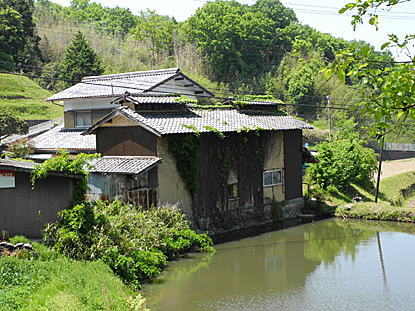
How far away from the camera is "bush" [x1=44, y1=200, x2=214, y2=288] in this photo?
10.8m

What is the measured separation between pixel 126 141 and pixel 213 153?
378 centimetres

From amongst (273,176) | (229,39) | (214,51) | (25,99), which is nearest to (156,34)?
(214,51)

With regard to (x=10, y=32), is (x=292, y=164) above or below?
below

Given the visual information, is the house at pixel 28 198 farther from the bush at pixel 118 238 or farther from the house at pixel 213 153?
the house at pixel 213 153

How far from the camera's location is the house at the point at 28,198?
10602 millimetres

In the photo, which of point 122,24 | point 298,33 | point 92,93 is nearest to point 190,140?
point 92,93

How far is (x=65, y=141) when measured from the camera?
2336 cm

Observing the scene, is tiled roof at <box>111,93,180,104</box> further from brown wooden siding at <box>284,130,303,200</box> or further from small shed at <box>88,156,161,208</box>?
brown wooden siding at <box>284,130,303,200</box>

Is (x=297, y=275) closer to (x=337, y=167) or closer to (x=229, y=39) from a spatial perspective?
(x=337, y=167)

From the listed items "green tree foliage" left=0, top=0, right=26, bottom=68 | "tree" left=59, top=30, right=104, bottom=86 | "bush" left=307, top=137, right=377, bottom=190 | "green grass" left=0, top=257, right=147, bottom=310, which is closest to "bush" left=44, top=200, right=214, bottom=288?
"green grass" left=0, top=257, right=147, bottom=310

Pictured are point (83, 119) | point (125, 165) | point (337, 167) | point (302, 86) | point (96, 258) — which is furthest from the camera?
point (302, 86)

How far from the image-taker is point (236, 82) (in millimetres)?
58688

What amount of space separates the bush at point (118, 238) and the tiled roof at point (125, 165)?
1.39m

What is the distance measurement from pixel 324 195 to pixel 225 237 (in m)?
9.19
